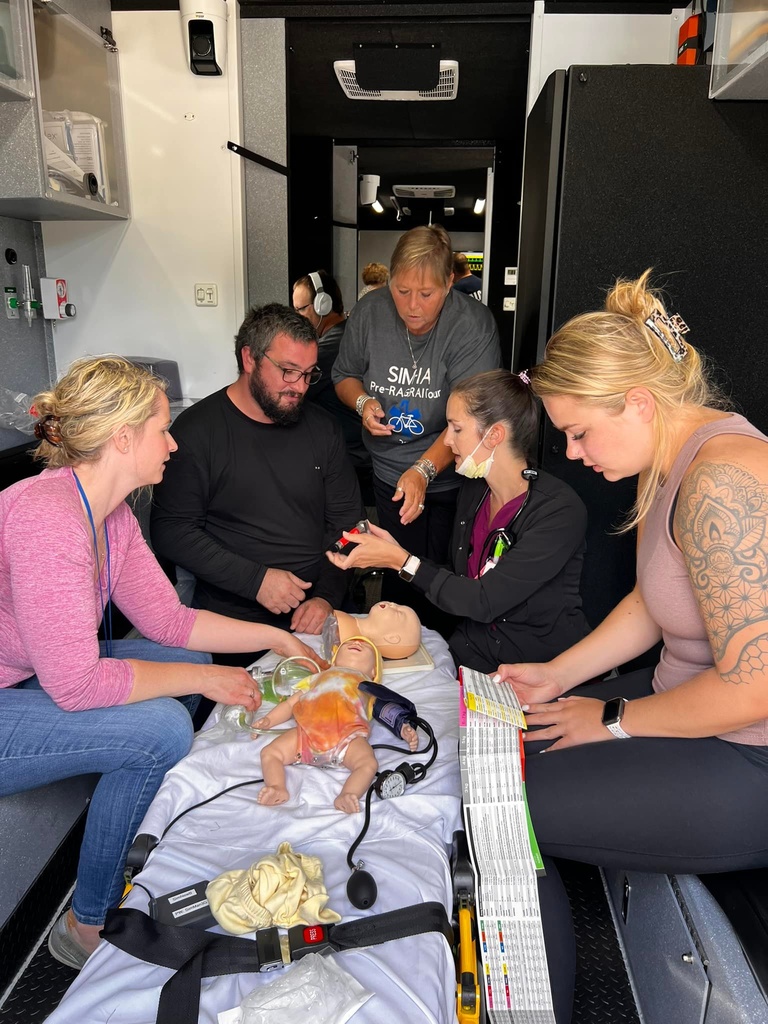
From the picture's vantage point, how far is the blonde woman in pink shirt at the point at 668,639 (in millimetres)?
1174

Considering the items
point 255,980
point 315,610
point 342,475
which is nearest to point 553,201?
point 342,475

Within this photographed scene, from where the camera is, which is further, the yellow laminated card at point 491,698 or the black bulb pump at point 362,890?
the yellow laminated card at point 491,698

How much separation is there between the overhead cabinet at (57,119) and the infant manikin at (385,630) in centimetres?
199

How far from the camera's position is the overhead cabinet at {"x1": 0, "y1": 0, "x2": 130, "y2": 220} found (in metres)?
2.61

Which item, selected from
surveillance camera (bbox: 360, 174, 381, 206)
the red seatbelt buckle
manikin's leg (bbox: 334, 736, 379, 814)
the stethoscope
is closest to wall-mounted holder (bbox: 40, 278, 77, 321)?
the stethoscope

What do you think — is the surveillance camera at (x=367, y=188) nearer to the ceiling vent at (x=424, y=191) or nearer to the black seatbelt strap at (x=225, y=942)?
the ceiling vent at (x=424, y=191)

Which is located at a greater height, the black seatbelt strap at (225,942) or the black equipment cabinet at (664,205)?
the black equipment cabinet at (664,205)

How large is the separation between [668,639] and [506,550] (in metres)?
0.56

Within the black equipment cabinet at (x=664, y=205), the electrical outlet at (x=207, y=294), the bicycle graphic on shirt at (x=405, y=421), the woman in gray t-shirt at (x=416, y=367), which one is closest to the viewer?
the black equipment cabinet at (x=664, y=205)

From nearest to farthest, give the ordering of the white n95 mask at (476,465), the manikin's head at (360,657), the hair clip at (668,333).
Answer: the hair clip at (668,333) < the manikin's head at (360,657) < the white n95 mask at (476,465)

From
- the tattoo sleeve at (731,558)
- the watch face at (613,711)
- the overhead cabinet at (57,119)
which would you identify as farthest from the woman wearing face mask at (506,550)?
the overhead cabinet at (57,119)

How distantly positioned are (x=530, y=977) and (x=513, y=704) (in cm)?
46

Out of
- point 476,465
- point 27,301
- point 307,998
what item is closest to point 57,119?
point 27,301

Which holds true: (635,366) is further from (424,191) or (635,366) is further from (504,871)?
(424,191)
